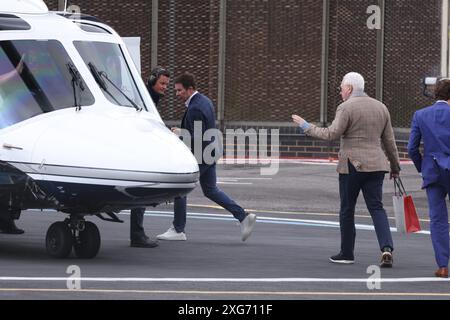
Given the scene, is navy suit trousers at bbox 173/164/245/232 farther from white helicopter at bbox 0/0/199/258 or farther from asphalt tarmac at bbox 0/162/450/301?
white helicopter at bbox 0/0/199/258

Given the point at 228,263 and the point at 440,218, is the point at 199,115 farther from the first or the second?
the point at 440,218

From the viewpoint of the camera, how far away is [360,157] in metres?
14.6

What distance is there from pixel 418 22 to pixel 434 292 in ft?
64.0

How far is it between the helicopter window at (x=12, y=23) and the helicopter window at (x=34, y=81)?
0.16 meters

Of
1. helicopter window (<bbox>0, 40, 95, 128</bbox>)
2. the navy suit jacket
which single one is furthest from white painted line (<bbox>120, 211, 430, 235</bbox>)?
helicopter window (<bbox>0, 40, 95, 128</bbox>)

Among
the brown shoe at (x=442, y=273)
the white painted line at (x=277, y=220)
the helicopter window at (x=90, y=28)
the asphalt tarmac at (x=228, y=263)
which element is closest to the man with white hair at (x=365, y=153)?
the asphalt tarmac at (x=228, y=263)

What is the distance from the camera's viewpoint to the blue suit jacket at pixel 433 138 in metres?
13.9

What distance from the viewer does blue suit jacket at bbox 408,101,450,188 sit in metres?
13.9

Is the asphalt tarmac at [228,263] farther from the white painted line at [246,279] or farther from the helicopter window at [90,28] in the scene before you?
the helicopter window at [90,28]

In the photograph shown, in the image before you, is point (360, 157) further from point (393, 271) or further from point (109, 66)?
point (109, 66)

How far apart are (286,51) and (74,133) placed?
18614mm

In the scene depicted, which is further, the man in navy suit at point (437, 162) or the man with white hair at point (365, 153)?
the man with white hair at point (365, 153)

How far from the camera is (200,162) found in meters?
16.8
